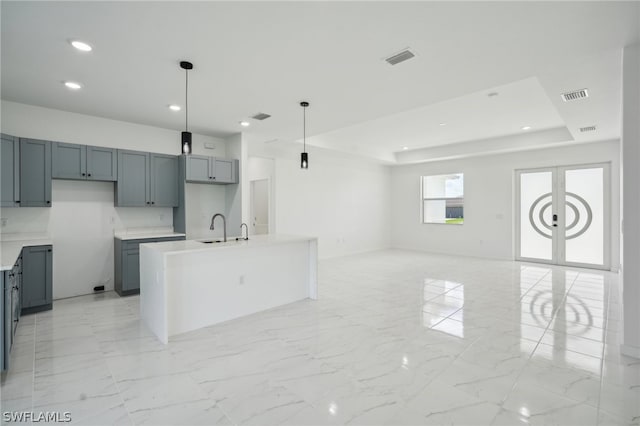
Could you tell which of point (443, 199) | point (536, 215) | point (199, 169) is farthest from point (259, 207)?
point (536, 215)

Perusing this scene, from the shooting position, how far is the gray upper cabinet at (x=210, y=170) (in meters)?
5.21

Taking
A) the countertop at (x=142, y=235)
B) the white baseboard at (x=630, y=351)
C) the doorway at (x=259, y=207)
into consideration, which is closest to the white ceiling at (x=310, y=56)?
the countertop at (x=142, y=235)

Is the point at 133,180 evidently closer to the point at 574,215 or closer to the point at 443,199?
the point at 443,199

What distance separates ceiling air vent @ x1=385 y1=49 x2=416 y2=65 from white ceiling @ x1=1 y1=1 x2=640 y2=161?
9cm

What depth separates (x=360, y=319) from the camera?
3.66 meters

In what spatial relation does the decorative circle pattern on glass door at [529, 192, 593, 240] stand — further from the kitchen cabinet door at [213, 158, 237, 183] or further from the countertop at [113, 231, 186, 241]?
the countertop at [113, 231, 186, 241]

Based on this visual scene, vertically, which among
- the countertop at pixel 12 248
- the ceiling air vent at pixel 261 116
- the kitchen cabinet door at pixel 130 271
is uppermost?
Result: the ceiling air vent at pixel 261 116

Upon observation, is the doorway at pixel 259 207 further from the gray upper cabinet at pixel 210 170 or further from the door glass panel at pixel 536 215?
the door glass panel at pixel 536 215

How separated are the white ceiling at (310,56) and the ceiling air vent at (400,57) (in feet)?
0.28

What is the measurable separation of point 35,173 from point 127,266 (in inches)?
65.6

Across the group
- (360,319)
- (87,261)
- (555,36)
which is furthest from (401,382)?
(87,261)

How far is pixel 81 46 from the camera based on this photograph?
2.73 metres

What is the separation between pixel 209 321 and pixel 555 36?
4.27m

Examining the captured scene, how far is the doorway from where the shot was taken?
308 inches
